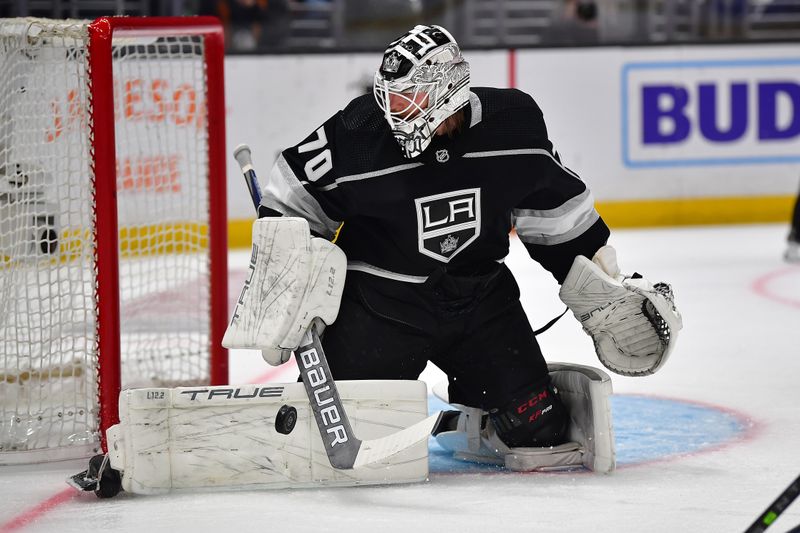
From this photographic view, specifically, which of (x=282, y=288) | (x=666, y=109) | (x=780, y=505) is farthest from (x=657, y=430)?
(x=666, y=109)

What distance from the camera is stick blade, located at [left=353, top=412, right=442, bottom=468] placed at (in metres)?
2.39

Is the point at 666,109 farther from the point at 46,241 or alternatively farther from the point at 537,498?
the point at 537,498

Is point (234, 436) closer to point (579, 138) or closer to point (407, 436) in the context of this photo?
→ point (407, 436)

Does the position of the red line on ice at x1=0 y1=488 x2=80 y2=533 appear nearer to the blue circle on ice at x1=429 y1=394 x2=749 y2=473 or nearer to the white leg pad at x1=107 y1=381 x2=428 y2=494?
the white leg pad at x1=107 y1=381 x2=428 y2=494

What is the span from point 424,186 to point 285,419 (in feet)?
1.74

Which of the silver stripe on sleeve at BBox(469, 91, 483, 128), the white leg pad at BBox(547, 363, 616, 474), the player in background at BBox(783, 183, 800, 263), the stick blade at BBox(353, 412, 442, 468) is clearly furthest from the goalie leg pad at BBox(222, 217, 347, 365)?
the player in background at BBox(783, 183, 800, 263)

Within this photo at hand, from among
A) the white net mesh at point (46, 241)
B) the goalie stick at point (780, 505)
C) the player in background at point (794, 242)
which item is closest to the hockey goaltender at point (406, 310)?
the white net mesh at point (46, 241)

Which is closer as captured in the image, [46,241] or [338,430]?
[338,430]

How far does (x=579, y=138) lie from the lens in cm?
701

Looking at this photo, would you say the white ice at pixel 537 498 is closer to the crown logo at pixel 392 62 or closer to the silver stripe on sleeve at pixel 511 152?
the silver stripe on sleeve at pixel 511 152

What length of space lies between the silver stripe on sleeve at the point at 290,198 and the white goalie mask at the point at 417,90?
24 cm

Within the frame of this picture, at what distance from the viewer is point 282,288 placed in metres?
2.46

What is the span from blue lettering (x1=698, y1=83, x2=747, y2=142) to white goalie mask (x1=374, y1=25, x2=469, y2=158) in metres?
4.76

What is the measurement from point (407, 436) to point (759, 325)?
2236 mm
